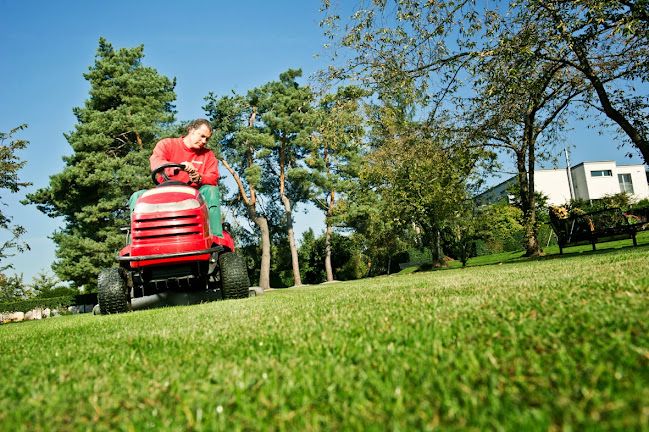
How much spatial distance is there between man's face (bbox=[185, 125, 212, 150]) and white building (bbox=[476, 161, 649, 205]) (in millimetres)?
45562

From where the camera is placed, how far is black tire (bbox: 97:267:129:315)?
663 centimetres

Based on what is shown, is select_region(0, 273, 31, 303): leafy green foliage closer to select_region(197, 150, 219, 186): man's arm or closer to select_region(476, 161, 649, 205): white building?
select_region(197, 150, 219, 186): man's arm

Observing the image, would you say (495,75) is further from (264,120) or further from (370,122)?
(264,120)

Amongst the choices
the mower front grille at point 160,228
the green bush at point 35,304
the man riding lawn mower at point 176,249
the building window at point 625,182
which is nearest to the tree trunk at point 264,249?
the green bush at point 35,304

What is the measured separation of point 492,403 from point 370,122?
11323 millimetres

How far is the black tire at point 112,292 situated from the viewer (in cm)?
663

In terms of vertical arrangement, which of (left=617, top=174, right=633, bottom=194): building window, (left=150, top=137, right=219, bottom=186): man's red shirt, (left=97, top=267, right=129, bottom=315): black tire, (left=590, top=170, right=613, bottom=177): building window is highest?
(left=590, top=170, right=613, bottom=177): building window

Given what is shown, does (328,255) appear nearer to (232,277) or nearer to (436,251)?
(436,251)

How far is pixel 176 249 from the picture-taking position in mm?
6090

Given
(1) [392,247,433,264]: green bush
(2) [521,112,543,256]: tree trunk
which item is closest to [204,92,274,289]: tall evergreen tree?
(1) [392,247,433,264]: green bush

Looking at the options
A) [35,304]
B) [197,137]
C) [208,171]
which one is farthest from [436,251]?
[35,304]

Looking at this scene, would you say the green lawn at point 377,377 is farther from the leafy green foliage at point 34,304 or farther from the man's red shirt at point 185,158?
the leafy green foliage at point 34,304

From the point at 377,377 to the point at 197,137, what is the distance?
6500 mm

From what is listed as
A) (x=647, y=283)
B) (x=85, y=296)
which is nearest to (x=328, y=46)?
(x=647, y=283)
